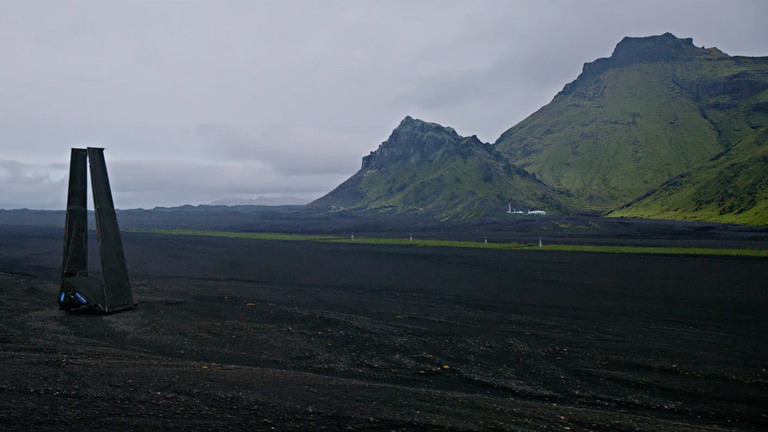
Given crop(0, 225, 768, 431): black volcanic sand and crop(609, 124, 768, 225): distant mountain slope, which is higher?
crop(609, 124, 768, 225): distant mountain slope

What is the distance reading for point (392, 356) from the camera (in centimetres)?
1738

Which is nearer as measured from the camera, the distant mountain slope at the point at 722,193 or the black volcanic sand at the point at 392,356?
the black volcanic sand at the point at 392,356

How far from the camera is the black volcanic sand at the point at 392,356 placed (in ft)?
38.4

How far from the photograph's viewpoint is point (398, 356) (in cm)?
1739

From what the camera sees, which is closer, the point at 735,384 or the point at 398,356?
the point at 735,384

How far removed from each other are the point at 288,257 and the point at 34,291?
2857cm

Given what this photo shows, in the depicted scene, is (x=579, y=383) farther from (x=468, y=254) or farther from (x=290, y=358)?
(x=468, y=254)

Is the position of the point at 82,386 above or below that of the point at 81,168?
below

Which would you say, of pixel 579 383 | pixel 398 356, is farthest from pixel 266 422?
pixel 579 383

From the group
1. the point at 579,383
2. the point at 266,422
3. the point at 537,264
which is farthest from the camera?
the point at 537,264

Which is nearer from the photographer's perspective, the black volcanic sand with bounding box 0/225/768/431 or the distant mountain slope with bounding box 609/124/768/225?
the black volcanic sand with bounding box 0/225/768/431

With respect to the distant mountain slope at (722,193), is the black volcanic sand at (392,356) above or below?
below

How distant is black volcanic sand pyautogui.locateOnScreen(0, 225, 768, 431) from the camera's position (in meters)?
11.7

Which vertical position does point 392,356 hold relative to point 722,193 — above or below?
below
